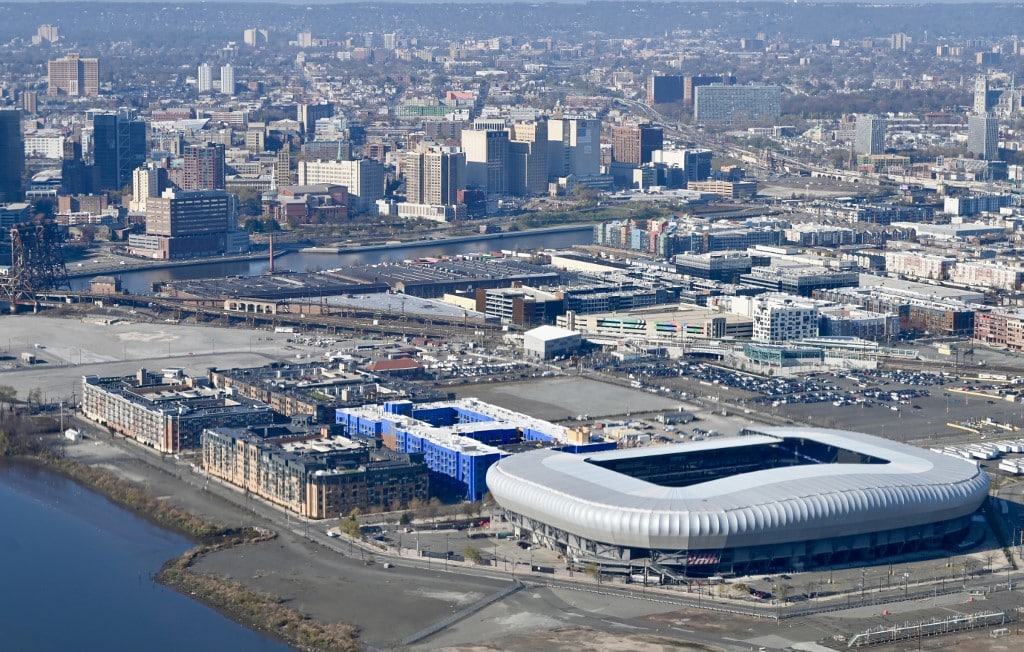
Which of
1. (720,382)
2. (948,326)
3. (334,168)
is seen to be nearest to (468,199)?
(334,168)

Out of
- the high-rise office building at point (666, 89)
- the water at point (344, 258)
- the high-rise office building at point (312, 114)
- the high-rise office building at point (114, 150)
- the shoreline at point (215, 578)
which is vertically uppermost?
the high-rise office building at point (666, 89)

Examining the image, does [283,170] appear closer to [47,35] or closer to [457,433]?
[457,433]

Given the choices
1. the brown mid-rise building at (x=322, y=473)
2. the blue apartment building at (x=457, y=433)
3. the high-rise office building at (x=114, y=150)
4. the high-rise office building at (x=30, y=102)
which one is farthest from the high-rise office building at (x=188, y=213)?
the high-rise office building at (x=30, y=102)

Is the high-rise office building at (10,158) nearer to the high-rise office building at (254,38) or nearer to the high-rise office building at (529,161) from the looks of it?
the high-rise office building at (529,161)

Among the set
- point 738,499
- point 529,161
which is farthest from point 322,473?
point 529,161

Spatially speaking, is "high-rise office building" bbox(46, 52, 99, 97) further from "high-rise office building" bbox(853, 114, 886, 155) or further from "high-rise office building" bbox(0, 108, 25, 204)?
"high-rise office building" bbox(0, 108, 25, 204)
